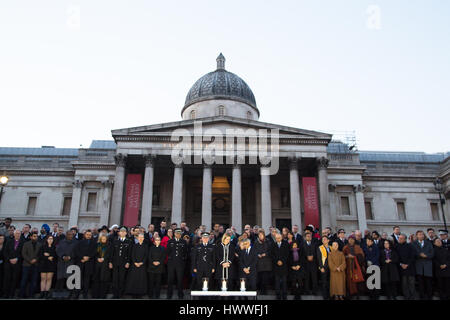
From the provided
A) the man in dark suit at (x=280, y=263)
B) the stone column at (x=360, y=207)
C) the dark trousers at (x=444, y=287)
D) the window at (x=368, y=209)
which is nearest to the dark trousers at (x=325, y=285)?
the man in dark suit at (x=280, y=263)

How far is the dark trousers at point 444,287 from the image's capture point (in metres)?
11.2

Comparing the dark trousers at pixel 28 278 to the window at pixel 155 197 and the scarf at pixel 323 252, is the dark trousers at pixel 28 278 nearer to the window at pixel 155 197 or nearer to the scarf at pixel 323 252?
the scarf at pixel 323 252

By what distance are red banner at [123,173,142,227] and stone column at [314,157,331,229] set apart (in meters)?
13.6

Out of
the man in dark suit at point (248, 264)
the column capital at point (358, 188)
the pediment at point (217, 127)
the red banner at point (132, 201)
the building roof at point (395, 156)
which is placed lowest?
the man in dark suit at point (248, 264)

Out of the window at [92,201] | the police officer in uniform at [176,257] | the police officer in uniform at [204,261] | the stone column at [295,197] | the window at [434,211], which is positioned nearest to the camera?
the police officer in uniform at [204,261]

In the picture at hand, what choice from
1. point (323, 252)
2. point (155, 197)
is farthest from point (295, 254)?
point (155, 197)

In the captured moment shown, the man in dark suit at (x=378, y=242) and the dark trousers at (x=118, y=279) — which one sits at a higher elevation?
the man in dark suit at (x=378, y=242)

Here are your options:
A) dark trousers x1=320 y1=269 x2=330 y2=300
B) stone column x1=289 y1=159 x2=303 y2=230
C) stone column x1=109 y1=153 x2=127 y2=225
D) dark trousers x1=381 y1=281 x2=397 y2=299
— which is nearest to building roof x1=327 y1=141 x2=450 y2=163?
stone column x1=289 y1=159 x2=303 y2=230

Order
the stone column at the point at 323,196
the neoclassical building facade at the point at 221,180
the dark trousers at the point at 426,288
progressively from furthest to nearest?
the neoclassical building facade at the point at 221,180 < the stone column at the point at 323,196 < the dark trousers at the point at 426,288

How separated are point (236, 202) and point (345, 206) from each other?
12.3 metres

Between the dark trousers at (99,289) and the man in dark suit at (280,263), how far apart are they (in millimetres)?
5331

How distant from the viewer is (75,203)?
31969 mm

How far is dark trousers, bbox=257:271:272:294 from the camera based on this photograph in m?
11.3

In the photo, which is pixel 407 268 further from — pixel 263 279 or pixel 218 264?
pixel 218 264
